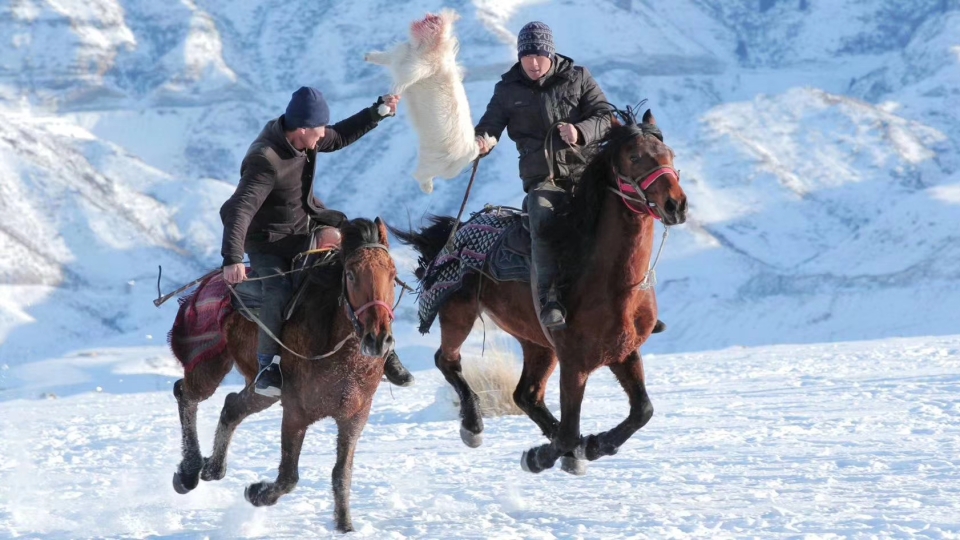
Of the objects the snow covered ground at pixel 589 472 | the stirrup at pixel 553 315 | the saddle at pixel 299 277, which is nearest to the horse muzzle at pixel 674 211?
the stirrup at pixel 553 315

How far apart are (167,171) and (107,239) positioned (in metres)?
14.3

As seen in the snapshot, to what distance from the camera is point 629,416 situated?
7426 millimetres

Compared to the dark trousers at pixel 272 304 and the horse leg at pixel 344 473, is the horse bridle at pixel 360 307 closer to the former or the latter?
the dark trousers at pixel 272 304

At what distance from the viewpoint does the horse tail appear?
9.30m

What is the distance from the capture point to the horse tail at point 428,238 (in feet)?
30.5

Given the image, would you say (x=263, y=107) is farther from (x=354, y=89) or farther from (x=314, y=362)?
(x=314, y=362)

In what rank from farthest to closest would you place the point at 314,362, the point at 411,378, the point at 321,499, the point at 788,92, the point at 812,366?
1. the point at 788,92
2. the point at 812,366
3. the point at 321,499
4. the point at 411,378
5. the point at 314,362

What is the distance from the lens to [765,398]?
1324cm

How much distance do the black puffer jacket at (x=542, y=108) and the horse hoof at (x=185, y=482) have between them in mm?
2688

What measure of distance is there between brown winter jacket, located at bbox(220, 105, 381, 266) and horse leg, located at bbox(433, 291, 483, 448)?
143 cm

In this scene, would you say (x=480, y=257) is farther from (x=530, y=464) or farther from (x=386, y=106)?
(x=530, y=464)

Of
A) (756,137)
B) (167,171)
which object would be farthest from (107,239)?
(756,137)

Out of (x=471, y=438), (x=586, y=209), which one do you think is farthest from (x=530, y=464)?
(x=586, y=209)

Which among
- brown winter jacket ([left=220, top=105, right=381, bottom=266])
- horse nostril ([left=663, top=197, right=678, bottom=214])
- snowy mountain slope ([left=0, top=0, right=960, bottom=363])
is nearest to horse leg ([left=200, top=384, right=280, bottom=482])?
brown winter jacket ([left=220, top=105, right=381, bottom=266])
